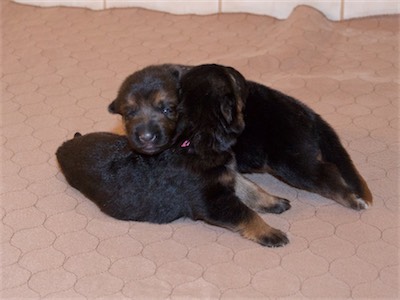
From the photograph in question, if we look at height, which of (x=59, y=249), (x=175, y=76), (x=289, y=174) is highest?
(x=175, y=76)

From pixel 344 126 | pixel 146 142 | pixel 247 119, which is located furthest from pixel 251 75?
pixel 146 142

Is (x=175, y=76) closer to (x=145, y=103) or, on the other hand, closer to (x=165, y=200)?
(x=145, y=103)

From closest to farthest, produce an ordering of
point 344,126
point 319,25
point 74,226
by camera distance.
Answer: point 74,226 → point 344,126 → point 319,25

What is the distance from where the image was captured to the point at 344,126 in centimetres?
308

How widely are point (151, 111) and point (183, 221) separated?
42 centimetres

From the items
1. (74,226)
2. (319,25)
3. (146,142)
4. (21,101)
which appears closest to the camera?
(146,142)

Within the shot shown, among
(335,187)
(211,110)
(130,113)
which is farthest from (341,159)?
(130,113)

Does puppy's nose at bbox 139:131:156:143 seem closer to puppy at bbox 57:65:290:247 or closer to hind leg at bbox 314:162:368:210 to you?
puppy at bbox 57:65:290:247

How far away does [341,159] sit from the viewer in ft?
8.61

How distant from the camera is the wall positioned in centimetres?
418

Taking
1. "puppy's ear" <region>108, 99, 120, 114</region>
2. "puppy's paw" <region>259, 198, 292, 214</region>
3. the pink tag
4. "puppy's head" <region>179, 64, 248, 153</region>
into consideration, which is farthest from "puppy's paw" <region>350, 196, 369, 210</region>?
"puppy's ear" <region>108, 99, 120, 114</region>

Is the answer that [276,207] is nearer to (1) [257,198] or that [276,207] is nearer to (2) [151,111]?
(1) [257,198]

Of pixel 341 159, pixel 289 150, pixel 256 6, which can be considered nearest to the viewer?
pixel 289 150

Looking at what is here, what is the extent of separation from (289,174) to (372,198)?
315 millimetres
